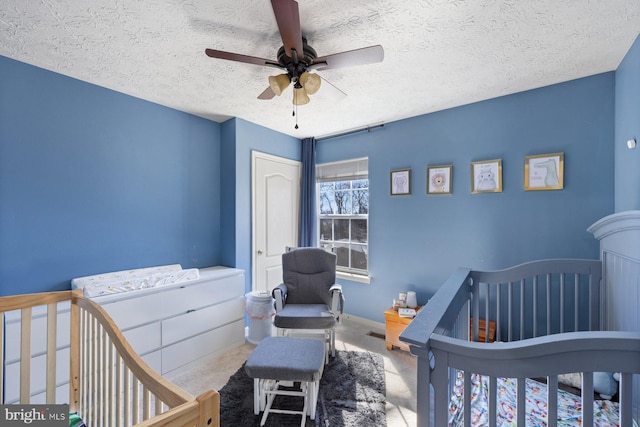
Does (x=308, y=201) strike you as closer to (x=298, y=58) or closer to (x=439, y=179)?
(x=439, y=179)

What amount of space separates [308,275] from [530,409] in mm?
1877

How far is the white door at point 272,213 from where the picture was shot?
318 centimetres

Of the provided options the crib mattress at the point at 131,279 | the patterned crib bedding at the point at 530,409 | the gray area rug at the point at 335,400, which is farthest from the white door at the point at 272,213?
the patterned crib bedding at the point at 530,409

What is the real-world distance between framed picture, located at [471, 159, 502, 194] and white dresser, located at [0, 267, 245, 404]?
8.59 feet

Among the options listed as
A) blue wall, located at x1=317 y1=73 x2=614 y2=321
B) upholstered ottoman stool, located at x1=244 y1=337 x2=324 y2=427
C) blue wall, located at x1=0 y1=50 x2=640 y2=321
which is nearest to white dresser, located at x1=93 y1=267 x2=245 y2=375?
blue wall, located at x1=0 y1=50 x2=640 y2=321

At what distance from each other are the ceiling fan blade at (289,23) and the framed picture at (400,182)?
6.17ft

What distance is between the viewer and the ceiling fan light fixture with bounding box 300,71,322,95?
5.09 ft

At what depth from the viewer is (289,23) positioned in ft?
4.07

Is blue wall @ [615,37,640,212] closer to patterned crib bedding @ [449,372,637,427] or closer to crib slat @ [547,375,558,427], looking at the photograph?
patterned crib bedding @ [449,372,637,427]

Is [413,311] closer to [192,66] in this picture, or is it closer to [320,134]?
[320,134]

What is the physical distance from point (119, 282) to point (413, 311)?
2677 millimetres

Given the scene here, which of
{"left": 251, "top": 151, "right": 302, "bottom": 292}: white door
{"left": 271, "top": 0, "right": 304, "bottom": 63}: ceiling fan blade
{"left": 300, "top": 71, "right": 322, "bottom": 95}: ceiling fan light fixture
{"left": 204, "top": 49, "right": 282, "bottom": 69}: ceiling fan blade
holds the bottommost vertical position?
{"left": 251, "top": 151, "right": 302, "bottom": 292}: white door

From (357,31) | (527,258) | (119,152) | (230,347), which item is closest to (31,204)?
(119,152)

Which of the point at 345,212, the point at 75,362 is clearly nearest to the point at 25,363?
the point at 75,362
